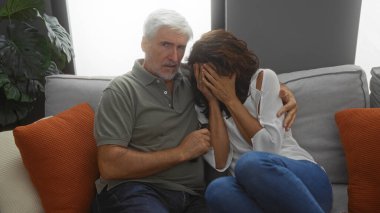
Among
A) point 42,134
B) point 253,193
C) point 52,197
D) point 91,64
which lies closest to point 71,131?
point 42,134

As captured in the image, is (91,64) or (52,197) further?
(91,64)

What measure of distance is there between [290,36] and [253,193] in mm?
1121

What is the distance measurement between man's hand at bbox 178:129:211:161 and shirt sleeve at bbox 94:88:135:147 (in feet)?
0.69

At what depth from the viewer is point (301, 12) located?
1883mm

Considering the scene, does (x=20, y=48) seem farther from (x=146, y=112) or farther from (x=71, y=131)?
(x=146, y=112)

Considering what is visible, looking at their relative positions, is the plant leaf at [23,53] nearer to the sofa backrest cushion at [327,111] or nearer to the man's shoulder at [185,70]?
the man's shoulder at [185,70]

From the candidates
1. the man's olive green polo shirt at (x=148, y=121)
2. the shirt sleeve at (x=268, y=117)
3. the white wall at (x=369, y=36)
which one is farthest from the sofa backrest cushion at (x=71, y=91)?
the white wall at (x=369, y=36)

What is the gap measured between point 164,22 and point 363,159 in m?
0.88

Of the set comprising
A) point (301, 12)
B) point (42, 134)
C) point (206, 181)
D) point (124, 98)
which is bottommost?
point (206, 181)

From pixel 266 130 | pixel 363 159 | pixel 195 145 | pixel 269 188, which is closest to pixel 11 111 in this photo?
pixel 195 145

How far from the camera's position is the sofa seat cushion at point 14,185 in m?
1.25

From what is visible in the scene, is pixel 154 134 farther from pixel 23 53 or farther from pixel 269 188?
pixel 23 53

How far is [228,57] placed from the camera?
4.49 feet

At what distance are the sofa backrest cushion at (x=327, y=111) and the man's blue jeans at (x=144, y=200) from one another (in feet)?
1.77
